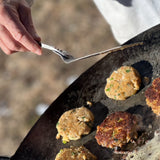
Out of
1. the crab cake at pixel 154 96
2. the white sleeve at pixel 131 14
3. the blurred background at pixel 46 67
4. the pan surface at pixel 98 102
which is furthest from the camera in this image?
the blurred background at pixel 46 67

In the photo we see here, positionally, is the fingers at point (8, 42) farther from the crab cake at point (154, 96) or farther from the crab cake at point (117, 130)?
the crab cake at point (154, 96)

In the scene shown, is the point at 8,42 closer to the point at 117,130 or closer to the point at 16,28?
the point at 16,28

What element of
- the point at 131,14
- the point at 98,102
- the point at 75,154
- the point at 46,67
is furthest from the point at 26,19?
the point at 46,67

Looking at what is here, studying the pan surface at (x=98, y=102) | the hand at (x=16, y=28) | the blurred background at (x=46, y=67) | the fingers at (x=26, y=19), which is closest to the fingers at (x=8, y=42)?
the hand at (x=16, y=28)

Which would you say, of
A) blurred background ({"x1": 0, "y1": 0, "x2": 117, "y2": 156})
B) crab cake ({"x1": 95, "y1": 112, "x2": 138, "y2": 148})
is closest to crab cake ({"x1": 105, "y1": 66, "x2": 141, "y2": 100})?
crab cake ({"x1": 95, "y1": 112, "x2": 138, "y2": 148})

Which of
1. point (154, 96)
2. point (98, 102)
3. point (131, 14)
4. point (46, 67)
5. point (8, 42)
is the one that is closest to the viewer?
point (154, 96)

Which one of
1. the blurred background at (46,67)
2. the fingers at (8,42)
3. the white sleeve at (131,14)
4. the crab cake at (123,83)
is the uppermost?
the fingers at (8,42)

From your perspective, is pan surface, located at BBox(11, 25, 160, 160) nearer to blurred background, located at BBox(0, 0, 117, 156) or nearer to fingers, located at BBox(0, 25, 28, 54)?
fingers, located at BBox(0, 25, 28, 54)
